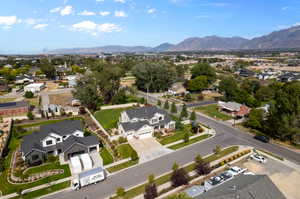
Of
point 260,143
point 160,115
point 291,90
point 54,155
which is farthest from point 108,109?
point 291,90

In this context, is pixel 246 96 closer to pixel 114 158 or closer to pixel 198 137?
pixel 198 137

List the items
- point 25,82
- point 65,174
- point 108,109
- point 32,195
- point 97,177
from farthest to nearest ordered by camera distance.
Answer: point 25,82, point 108,109, point 65,174, point 97,177, point 32,195

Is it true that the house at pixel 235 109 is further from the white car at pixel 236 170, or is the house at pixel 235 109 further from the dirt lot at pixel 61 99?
the dirt lot at pixel 61 99

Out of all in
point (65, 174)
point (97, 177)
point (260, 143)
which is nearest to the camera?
point (97, 177)

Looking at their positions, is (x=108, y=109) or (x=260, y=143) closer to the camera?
(x=260, y=143)

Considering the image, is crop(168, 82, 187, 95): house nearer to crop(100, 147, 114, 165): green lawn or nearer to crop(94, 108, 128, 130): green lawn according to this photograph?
crop(94, 108, 128, 130): green lawn

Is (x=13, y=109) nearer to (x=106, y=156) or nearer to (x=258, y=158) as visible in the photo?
(x=106, y=156)
